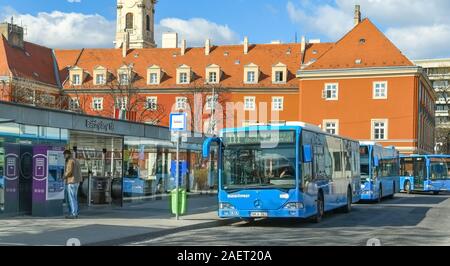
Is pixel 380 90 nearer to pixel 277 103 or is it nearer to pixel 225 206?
pixel 277 103

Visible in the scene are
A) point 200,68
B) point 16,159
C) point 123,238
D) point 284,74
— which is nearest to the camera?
point 123,238

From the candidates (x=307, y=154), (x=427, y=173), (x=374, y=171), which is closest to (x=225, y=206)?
(x=307, y=154)

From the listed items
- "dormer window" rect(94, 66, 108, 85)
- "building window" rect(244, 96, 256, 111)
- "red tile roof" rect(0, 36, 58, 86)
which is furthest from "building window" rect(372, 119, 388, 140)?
"red tile roof" rect(0, 36, 58, 86)

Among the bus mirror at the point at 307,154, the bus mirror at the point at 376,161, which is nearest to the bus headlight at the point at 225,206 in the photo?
the bus mirror at the point at 307,154

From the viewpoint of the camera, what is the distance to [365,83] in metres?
69.6

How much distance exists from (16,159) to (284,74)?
65.7 metres

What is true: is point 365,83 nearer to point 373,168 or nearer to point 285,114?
point 285,114

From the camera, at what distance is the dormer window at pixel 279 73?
81.8 meters

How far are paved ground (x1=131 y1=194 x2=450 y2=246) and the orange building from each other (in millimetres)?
48218

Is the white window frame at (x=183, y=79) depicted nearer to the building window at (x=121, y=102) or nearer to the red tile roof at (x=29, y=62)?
the building window at (x=121, y=102)

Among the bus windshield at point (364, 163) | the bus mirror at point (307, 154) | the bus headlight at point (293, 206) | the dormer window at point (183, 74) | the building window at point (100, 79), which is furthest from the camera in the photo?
the building window at point (100, 79)

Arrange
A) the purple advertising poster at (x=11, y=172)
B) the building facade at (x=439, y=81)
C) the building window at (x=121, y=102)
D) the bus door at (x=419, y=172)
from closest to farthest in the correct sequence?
the purple advertising poster at (x=11, y=172) → the bus door at (x=419, y=172) → the building window at (x=121, y=102) → the building facade at (x=439, y=81)

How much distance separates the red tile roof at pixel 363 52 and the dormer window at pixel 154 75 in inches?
920
